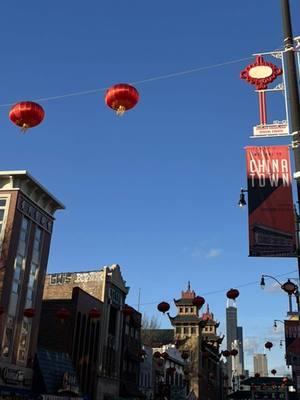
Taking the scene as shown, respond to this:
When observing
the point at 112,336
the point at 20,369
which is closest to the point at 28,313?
the point at 20,369

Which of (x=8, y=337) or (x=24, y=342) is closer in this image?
(x=8, y=337)

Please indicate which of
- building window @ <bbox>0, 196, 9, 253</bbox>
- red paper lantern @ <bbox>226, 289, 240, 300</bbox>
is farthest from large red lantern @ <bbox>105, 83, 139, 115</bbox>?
building window @ <bbox>0, 196, 9, 253</bbox>

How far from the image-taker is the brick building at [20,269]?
29500 millimetres

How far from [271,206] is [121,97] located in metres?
4.50

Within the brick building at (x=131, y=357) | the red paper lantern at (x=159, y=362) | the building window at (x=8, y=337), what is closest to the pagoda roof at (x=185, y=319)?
the red paper lantern at (x=159, y=362)

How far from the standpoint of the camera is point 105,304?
1763 inches

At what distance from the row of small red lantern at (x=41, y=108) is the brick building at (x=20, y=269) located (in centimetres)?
1689

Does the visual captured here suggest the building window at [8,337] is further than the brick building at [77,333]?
No

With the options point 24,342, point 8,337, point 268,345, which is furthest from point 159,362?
point 8,337

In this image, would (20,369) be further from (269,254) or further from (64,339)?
(269,254)

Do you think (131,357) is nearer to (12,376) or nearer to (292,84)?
(12,376)

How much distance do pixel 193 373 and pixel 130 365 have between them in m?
42.4

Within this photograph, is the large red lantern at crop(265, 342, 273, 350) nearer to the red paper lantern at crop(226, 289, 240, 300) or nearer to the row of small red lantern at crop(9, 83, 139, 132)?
the red paper lantern at crop(226, 289, 240, 300)

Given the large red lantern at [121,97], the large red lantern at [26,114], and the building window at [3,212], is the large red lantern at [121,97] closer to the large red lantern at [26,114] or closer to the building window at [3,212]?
the large red lantern at [26,114]
